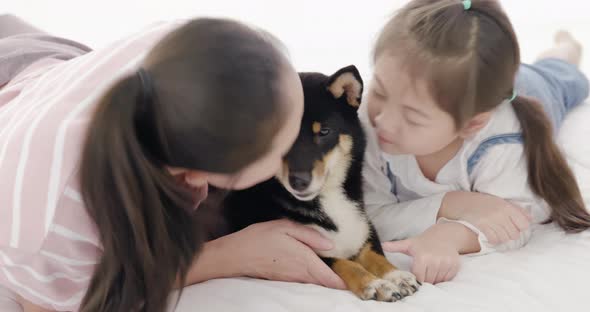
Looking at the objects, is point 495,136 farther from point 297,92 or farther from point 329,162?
point 297,92

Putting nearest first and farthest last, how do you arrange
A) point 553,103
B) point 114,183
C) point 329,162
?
1. point 114,183
2. point 329,162
3. point 553,103

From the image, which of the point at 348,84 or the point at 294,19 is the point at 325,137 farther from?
the point at 294,19

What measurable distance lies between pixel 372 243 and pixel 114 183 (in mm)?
588

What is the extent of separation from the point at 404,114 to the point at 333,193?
8.6 inches

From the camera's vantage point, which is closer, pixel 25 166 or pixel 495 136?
pixel 25 166

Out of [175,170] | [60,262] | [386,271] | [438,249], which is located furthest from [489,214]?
[60,262]

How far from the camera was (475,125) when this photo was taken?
3.92 feet

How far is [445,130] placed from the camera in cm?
114

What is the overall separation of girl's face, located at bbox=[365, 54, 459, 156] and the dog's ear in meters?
0.07

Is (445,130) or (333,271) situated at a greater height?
(445,130)

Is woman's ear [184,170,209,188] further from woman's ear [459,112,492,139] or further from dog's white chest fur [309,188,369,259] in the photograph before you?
woman's ear [459,112,492,139]

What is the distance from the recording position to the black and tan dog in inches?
39.6

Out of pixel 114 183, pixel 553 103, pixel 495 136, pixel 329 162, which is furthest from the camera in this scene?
pixel 553 103

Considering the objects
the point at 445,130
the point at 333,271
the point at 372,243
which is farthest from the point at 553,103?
the point at 333,271
